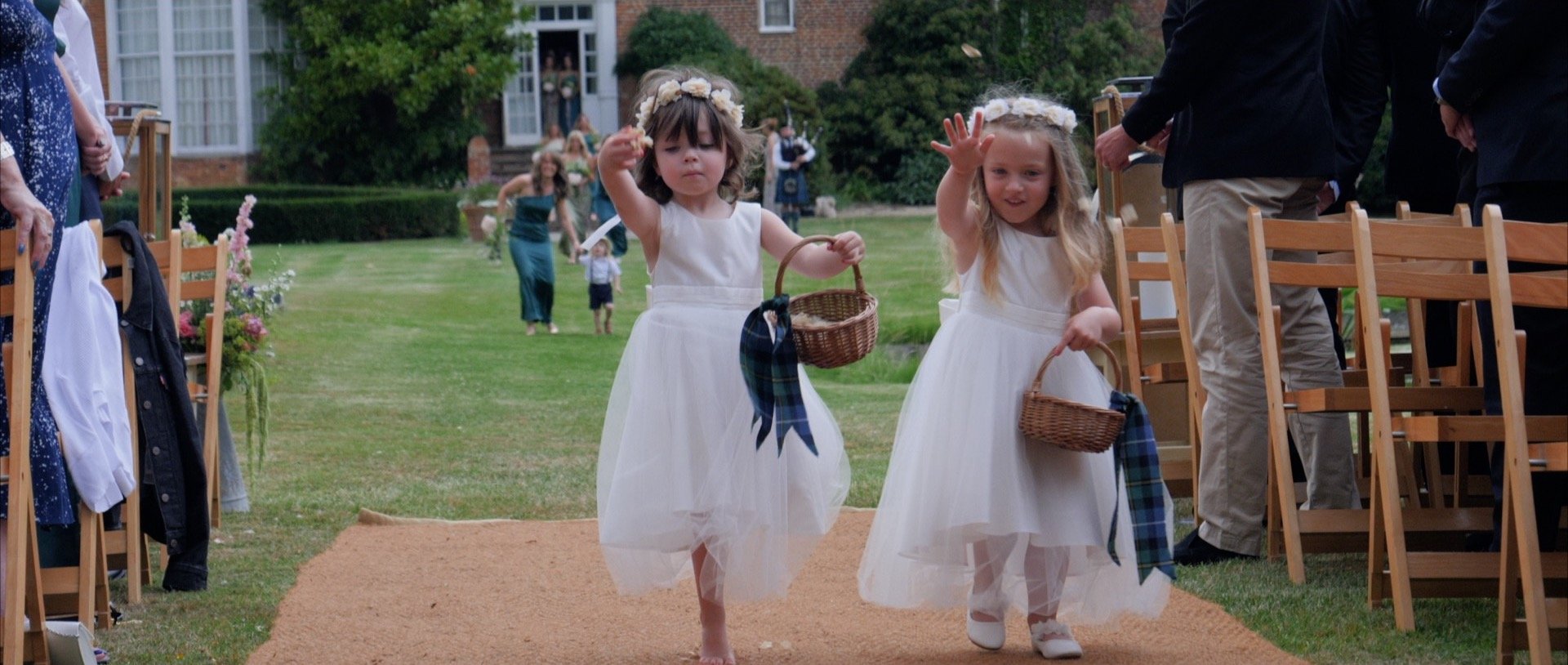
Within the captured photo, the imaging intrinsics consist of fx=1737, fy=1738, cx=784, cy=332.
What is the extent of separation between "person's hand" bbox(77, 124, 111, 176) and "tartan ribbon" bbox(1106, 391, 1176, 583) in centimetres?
301

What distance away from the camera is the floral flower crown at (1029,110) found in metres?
4.40

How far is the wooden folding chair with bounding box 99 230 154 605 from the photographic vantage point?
5.30m

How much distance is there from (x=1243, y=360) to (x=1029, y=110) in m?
1.46

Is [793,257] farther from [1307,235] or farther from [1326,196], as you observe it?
[1326,196]

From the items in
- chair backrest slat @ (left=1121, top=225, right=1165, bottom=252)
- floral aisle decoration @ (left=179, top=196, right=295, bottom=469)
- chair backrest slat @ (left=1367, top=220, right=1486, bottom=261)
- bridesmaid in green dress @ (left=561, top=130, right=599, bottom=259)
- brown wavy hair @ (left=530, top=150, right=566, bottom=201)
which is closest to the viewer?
chair backrest slat @ (left=1367, top=220, right=1486, bottom=261)

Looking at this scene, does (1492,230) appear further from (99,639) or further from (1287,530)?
(99,639)

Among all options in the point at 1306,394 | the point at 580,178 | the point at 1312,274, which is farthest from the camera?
the point at 580,178

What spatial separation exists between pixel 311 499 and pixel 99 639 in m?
2.61

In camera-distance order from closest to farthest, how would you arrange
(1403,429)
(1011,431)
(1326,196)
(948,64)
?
(1011,431)
(1403,429)
(1326,196)
(948,64)

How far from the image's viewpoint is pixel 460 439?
956 cm

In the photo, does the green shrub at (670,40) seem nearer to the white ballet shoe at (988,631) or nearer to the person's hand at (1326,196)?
the person's hand at (1326,196)

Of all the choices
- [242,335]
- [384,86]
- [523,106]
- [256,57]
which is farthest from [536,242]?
[256,57]

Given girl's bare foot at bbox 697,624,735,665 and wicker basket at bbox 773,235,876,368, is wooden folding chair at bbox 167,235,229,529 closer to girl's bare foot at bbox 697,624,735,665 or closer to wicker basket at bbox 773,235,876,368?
girl's bare foot at bbox 697,624,735,665

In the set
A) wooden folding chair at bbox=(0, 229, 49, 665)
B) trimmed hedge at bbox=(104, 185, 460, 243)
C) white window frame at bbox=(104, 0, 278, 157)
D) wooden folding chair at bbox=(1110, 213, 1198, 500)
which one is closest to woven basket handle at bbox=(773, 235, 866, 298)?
wooden folding chair at bbox=(1110, 213, 1198, 500)
